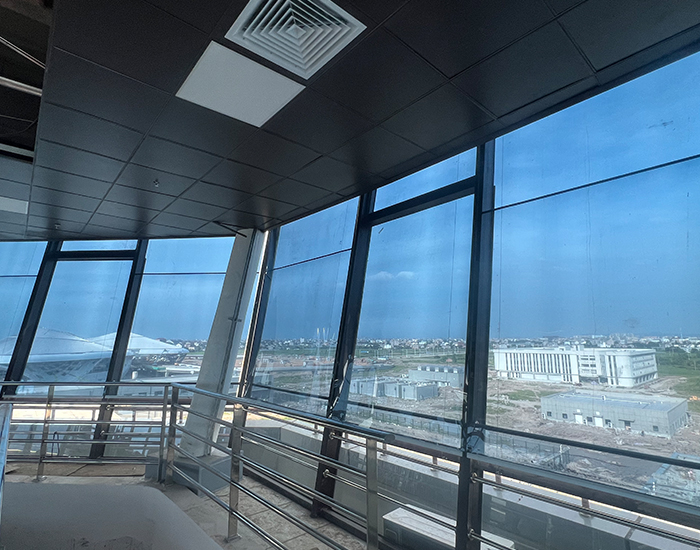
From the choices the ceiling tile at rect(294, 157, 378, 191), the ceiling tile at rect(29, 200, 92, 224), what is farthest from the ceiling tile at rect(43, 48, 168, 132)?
the ceiling tile at rect(29, 200, 92, 224)

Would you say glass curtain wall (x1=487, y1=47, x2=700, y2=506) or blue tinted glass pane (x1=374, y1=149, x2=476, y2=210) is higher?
blue tinted glass pane (x1=374, y1=149, x2=476, y2=210)

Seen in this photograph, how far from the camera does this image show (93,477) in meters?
3.14

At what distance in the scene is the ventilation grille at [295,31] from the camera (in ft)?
5.24

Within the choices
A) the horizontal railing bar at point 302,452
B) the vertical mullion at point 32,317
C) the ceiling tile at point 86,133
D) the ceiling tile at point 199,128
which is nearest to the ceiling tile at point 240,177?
the ceiling tile at point 199,128

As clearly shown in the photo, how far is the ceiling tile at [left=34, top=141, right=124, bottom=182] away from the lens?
9.07 ft

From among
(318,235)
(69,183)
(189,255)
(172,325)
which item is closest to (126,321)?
(172,325)

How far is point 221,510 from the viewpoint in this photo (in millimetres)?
2488

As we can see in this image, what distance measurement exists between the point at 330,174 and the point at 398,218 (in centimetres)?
65

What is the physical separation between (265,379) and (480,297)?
8.38ft

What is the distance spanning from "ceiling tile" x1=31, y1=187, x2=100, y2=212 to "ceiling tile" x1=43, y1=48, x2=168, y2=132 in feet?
5.67

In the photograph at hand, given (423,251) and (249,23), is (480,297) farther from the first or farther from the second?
(249,23)

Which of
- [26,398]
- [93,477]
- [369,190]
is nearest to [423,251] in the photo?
[369,190]

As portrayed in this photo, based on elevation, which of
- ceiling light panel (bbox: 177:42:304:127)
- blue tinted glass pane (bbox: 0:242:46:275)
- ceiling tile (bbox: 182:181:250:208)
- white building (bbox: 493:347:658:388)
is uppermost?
ceiling light panel (bbox: 177:42:304:127)

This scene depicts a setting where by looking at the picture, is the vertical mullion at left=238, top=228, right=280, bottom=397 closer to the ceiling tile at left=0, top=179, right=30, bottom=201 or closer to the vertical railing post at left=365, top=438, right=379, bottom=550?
the ceiling tile at left=0, top=179, right=30, bottom=201
